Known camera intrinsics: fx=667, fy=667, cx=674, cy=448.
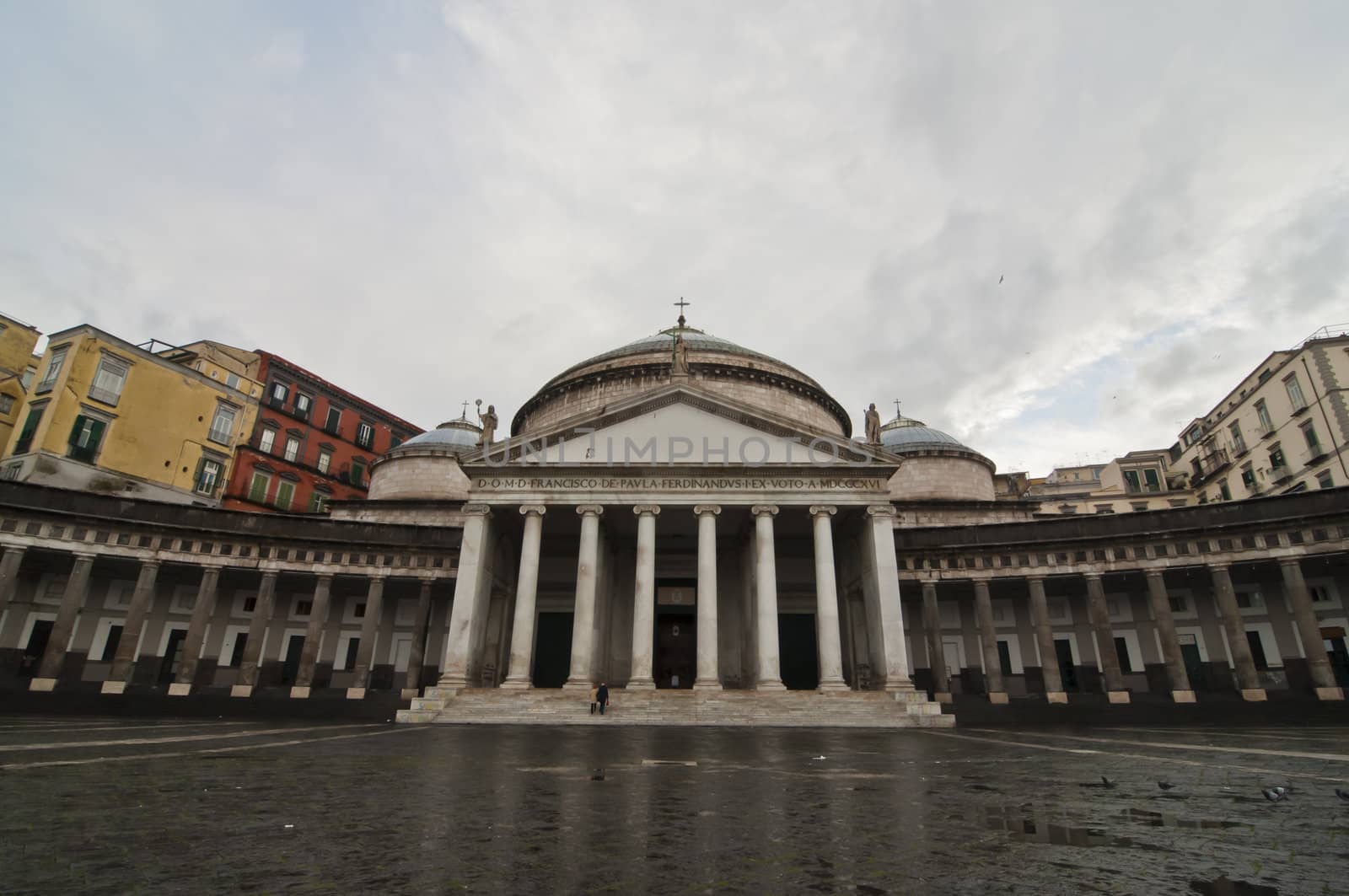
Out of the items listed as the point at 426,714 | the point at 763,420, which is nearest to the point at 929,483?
the point at 763,420

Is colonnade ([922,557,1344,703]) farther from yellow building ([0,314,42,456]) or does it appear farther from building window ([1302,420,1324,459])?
yellow building ([0,314,42,456])

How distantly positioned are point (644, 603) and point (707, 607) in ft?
7.47

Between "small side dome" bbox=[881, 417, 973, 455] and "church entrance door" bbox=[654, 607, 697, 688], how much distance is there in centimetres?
1673

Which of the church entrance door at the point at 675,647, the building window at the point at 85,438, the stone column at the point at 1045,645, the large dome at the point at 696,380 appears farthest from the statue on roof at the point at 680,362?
the building window at the point at 85,438

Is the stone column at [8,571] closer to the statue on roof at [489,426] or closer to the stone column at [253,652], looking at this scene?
the stone column at [253,652]

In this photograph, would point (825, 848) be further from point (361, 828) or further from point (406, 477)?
point (406, 477)

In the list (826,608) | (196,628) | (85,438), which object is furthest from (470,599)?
(85,438)

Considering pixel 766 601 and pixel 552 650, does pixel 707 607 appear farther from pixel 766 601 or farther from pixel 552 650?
pixel 552 650

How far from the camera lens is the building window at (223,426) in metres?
38.6

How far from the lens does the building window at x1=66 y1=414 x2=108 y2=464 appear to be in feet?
106

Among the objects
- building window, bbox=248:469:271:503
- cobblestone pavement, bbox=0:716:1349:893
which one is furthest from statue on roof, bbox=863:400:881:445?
building window, bbox=248:469:271:503

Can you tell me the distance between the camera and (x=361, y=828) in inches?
156

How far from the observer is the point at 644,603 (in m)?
24.3

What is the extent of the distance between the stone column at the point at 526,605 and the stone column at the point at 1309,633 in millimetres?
27782
